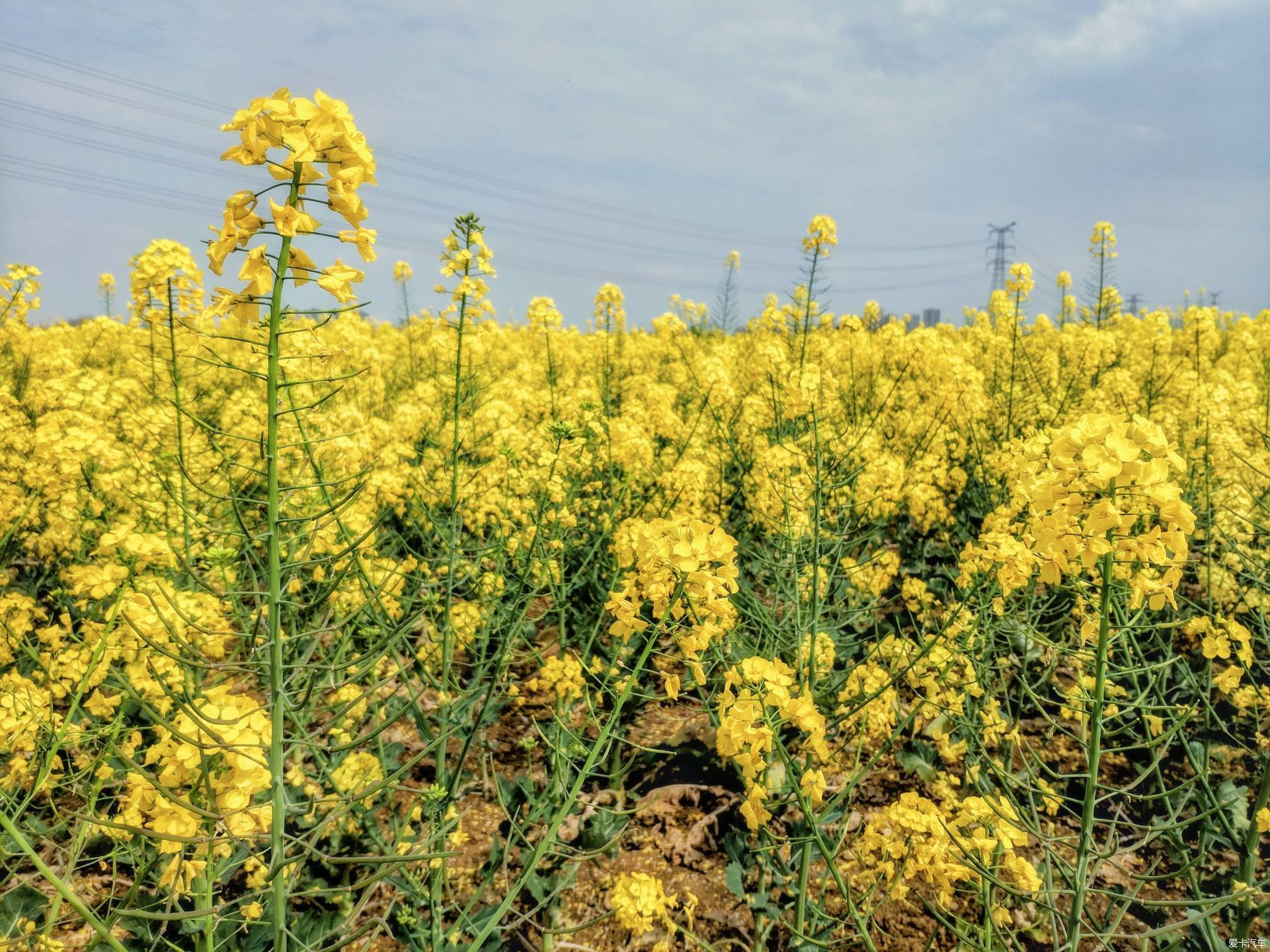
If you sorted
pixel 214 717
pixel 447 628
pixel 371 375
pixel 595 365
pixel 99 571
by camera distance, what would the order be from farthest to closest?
pixel 595 365 → pixel 371 375 → pixel 447 628 → pixel 99 571 → pixel 214 717

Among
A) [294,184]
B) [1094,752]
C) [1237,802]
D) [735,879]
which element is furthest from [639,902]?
[1237,802]

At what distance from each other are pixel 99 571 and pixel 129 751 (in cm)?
60

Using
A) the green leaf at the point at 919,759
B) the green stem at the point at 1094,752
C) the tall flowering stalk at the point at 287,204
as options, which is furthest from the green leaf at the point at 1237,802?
the tall flowering stalk at the point at 287,204

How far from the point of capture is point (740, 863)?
2617 millimetres

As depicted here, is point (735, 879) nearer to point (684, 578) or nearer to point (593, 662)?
point (593, 662)

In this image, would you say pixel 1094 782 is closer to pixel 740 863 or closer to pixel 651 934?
pixel 740 863

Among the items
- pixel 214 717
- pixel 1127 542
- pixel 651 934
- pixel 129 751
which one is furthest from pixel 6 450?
pixel 1127 542

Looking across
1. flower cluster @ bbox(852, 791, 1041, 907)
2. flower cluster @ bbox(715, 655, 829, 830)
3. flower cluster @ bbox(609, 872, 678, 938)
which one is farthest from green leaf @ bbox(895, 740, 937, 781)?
flower cluster @ bbox(715, 655, 829, 830)

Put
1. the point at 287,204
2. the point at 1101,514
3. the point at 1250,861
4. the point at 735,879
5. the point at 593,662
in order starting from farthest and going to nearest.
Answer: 1. the point at 593,662
2. the point at 735,879
3. the point at 1250,861
4. the point at 1101,514
5. the point at 287,204

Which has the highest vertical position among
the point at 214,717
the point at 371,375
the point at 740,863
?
the point at 371,375

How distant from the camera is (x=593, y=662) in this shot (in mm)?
3168

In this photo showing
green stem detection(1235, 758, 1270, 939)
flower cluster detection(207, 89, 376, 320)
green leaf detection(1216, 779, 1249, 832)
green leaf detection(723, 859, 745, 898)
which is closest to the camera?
flower cluster detection(207, 89, 376, 320)

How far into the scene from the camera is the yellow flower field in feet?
4.82

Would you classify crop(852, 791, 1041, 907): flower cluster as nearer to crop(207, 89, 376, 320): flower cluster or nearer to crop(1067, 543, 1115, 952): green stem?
crop(1067, 543, 1115, 952): green stem
